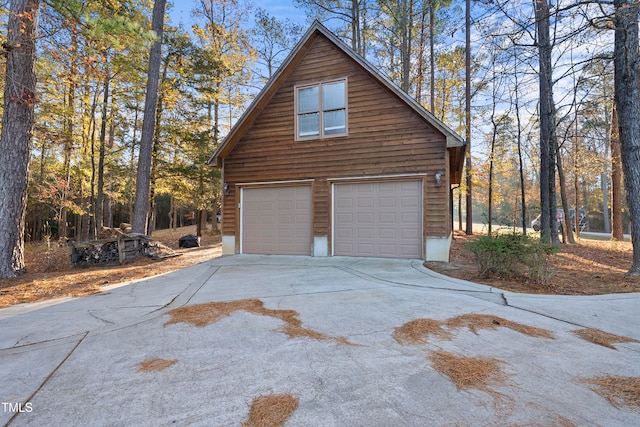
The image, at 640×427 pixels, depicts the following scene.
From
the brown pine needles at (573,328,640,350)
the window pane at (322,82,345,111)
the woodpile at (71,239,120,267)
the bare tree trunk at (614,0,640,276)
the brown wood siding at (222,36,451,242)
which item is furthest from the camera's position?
the window pane at (322,82,345,111)

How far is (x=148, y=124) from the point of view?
9781mm

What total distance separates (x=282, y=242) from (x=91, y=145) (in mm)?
11284

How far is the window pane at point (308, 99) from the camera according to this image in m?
8.58

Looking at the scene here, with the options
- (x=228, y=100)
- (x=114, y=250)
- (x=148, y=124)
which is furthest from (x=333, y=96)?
(x=228, y=100)

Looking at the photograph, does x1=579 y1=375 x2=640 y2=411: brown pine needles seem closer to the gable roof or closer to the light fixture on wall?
the light fixture on wall

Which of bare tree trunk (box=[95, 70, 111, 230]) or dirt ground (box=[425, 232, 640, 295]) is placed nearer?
dirt ground (box=[425, 232, 640, 295])

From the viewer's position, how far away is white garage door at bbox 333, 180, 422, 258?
764cm

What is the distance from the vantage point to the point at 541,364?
2303 millimetres

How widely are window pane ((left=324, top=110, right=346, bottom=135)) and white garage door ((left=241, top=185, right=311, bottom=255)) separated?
65.3 inches

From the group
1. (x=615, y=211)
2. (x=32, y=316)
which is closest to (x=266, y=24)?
(x=32, y=316)

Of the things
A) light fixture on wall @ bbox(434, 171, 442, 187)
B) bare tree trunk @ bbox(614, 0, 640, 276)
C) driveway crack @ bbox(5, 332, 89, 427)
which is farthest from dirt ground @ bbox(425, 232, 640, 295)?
driveway crack @ bbox(5, 332, 89, 427)

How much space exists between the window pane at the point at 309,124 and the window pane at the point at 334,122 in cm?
23

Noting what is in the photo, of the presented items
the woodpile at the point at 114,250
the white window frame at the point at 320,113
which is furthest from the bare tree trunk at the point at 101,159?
the white window frame at the point at 320,113

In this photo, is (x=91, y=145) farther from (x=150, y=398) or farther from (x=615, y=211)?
(x=615, y=211)
